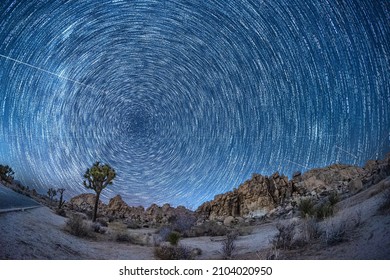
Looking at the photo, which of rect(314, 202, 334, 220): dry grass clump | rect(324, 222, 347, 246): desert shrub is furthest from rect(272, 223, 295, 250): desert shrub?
rect(314, 202, 334, 220): dry grass clump

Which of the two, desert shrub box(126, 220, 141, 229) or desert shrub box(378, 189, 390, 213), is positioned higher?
desert shrub box(378, 189, 390, 213)

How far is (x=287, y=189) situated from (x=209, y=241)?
3.43 m

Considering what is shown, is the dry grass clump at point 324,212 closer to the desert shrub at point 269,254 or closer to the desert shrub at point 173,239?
the desert shrub at point 269,254

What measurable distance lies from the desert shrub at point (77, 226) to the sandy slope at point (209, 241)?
141 mm

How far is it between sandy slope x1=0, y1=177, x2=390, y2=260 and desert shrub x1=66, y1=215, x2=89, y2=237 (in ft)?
0.46

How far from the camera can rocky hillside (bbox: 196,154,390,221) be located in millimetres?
6348

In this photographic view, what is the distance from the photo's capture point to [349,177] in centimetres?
667

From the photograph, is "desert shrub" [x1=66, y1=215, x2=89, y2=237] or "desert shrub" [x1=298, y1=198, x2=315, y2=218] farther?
"desert shrub" [x1=298, y1=198, x2=315, y2=218]

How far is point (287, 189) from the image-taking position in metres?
7.97

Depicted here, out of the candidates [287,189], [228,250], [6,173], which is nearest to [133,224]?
[228,250]

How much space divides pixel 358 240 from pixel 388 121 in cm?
259

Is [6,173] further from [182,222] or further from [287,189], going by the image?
[287,189]

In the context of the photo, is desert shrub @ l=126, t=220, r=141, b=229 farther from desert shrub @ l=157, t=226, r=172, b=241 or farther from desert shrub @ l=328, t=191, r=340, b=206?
desert shrub @ l=328, t=191, r=340, b=206
